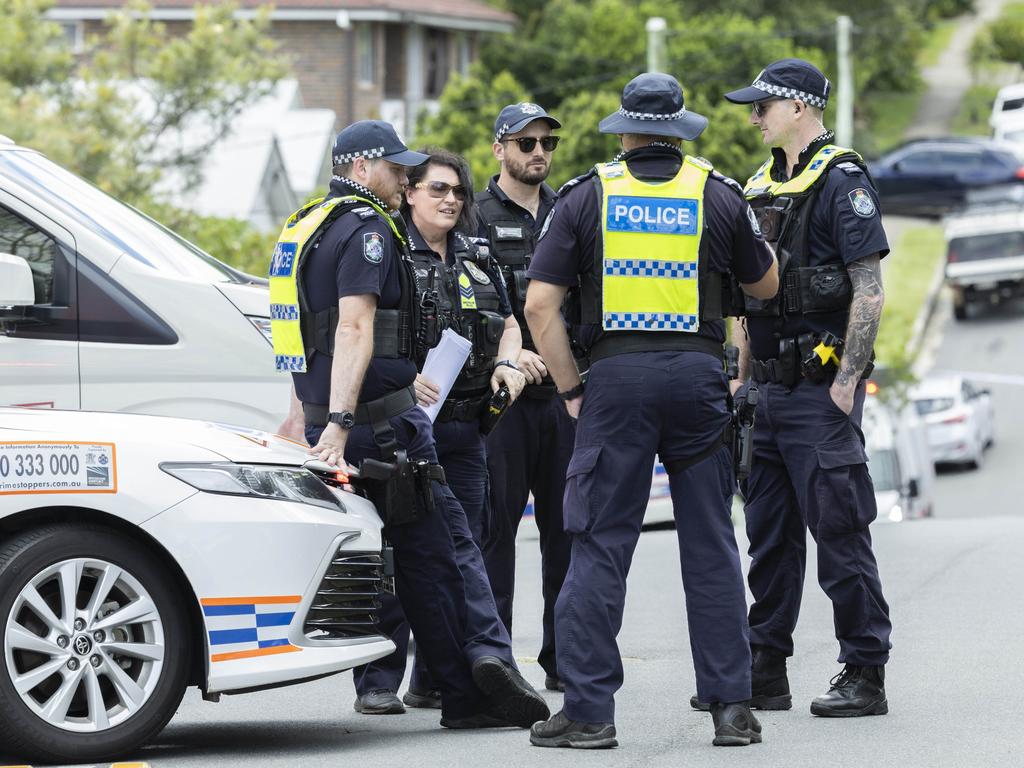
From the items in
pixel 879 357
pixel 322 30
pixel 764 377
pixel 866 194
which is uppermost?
pixel 322 30

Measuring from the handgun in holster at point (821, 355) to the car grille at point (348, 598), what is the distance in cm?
162

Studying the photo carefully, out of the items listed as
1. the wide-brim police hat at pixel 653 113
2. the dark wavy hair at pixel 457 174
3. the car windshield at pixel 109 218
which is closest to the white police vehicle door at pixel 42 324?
the car windshield at pixel 109 218

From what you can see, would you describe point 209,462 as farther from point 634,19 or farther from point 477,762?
point 634,19

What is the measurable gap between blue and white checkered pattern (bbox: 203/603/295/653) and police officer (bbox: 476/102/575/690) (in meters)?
1.60

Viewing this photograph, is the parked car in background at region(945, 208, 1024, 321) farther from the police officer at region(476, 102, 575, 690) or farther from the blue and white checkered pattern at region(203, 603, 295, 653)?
the blue and white checkered pattern at region(203, 603, 295, 653)

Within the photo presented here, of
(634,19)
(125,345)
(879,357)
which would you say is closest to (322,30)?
(634,19)

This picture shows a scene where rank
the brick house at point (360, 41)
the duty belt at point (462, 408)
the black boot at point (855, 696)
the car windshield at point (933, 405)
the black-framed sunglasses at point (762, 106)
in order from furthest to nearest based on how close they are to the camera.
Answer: the brick house at point (360, 41), the car windshield at point (933, 405), the duty belt at point (462, 408), the black-framed sunglasses at point (762, 106), the black boot at point (855, 696)

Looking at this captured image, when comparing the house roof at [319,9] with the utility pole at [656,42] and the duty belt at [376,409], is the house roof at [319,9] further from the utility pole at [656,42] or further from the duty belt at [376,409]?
the duty belt at [376,409]

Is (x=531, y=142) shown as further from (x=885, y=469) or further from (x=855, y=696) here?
(x=885, y=469)

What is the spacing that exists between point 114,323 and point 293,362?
1675 millimetres

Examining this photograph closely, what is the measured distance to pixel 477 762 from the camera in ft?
18.3

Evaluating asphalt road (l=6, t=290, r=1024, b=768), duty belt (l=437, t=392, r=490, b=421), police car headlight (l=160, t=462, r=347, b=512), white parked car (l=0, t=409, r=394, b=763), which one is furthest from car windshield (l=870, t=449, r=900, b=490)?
white parked car (l=0, t=409, r=394, b=763)

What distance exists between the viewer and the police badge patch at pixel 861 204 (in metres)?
6.24

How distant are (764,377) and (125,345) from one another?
270 cm
